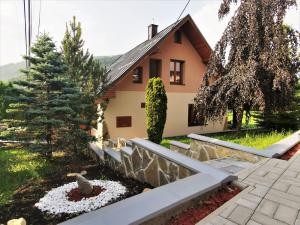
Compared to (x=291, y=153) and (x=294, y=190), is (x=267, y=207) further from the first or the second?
(x=291, y=153)

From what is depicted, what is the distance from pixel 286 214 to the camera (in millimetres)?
3004

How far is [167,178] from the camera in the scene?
4887 mm

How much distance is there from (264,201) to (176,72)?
12.8 m

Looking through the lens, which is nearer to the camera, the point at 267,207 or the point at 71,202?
the point at 267,207

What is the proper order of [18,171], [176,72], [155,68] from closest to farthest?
[18,171] < [155,68] < [176,72]

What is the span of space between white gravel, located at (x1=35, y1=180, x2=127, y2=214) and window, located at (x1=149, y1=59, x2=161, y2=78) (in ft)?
31.0

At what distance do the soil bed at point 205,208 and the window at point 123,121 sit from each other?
9482 millimetres

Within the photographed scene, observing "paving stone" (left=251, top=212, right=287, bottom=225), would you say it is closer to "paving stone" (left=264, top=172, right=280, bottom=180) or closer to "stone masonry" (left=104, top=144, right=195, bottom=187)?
"stone masonry" (left=104, top=144, right=195, bottom=187)

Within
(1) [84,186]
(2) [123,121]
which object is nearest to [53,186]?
(1) [84,186]

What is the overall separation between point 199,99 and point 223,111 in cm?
143

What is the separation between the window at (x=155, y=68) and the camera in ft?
46.9

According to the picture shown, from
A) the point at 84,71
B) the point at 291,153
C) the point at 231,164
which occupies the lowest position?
the point at 231,164

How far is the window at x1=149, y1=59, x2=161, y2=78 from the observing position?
14289 mm

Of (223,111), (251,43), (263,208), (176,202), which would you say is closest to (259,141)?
(223,111)
